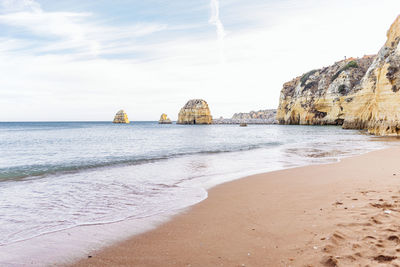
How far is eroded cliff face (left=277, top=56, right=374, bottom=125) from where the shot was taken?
6107 cm

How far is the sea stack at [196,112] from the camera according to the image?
377 feet

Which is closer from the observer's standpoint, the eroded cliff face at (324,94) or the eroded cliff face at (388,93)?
the eroded cliff face at (388,93)

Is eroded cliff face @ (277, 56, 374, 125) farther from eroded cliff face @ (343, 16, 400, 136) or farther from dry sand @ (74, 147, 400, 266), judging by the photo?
dry sand @ (74, 147, 400, 266)

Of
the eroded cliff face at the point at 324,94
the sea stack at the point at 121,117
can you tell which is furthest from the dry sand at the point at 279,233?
the sea stack at the point at 121,117

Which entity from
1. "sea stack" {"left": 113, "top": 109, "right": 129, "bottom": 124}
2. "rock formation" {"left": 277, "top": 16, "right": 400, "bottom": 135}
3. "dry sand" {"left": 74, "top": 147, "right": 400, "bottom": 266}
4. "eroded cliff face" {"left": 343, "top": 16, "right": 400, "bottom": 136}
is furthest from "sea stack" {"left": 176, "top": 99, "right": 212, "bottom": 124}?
"dry sand" {"left": 74, "top": 147, "right": 400, "bottom": 266}

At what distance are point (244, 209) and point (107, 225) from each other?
9.23 ft

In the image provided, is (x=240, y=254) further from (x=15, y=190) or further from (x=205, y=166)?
(x=205, y=166)

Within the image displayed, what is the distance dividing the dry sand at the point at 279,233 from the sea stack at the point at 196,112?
109375mm

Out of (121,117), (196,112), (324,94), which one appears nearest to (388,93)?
(324,94)

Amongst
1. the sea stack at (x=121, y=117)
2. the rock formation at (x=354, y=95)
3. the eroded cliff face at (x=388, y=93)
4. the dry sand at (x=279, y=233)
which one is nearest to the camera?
the dry sand at (x=279, y=233)

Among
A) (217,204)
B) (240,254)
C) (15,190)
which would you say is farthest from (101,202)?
(240,254)

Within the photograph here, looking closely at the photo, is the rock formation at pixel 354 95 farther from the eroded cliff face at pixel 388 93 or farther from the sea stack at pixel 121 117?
the sea stack at pixel 121 117

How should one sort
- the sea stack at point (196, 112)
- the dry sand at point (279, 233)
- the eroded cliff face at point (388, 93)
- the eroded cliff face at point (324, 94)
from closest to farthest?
1. the dry sand at point (279, 233)
2. the eroded cliff face at point (388, 93)
3. the eroded cliff face at point (324, 94)
4. the sea stack at point (196, 112)

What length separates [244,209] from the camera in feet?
17.1
